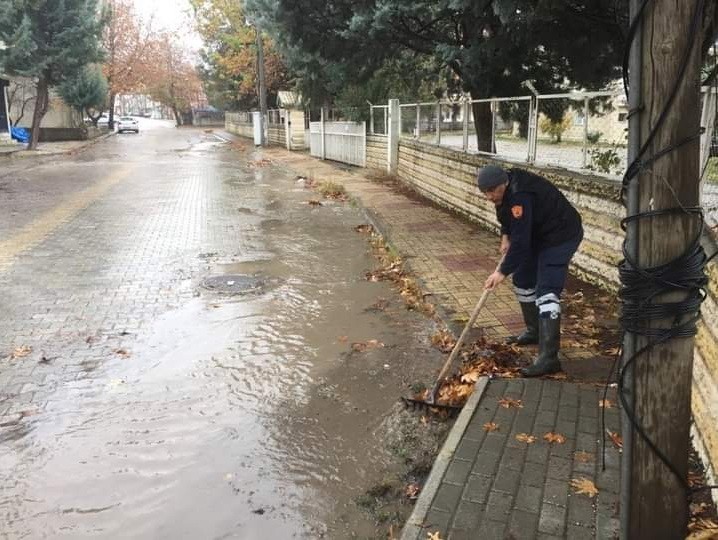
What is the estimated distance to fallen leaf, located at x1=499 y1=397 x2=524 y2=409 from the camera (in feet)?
13.8

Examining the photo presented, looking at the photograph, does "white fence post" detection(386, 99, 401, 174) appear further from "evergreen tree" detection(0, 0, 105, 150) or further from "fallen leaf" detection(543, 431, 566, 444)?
"evergreen tree" detection(0, 0, 105, 150)

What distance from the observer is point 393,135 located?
1730 cm

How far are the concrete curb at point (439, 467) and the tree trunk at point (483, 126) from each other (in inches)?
263

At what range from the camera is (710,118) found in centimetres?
473

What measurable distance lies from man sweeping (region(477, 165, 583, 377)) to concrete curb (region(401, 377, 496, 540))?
0.62 m

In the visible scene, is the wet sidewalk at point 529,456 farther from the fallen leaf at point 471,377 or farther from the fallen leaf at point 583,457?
the fallen leaf at point 471,377

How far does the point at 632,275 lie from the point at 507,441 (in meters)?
1.79

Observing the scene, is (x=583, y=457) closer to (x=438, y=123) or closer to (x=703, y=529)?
(x=703, y=529)

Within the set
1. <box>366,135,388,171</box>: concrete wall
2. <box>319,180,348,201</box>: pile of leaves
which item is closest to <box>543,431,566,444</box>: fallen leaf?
<box>319,180,348,201</box>: pile of leaves

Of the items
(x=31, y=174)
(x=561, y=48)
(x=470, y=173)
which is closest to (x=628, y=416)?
(x=561, y=48)

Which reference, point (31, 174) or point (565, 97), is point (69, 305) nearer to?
point (565, 97)

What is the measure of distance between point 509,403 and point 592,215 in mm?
3503

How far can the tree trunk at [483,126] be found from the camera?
34.2ft

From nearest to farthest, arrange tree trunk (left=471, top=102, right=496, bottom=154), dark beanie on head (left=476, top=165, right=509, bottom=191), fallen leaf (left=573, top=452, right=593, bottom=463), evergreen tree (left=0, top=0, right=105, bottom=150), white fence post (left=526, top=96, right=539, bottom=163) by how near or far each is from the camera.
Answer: fallen leaf (left=573, top=452, right=593, bottom=463) < dark beanie on head (left=476, top=165, right=509, bottom=191) < white fence post (left=526, top=96, right=539, bottom=163) < tree trunk (left=471, top=102, right=496, bottom=154) < evergreen tree (left=0, top=0, right=105, bottom=150)
